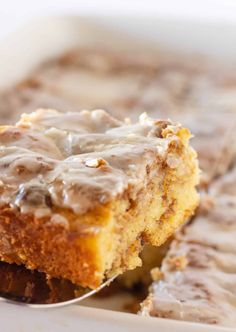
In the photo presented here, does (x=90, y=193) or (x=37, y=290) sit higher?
(x=90, y=193)

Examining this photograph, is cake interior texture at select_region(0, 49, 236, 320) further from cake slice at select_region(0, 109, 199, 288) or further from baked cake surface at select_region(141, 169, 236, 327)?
cake slice at select_region(0, 109, 199, 288)

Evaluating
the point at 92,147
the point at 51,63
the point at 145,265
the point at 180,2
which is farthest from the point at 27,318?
the point at 180,2

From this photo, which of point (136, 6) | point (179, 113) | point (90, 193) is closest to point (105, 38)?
point (179, 113)

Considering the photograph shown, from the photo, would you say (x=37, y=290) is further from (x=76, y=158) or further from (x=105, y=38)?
(x=105, y=38)

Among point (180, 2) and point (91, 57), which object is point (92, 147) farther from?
point (180, 2)

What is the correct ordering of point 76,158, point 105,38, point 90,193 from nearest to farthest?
point 90,193, point 76,158, point 105,38

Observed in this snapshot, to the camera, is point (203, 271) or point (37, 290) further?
point (203, 271)
